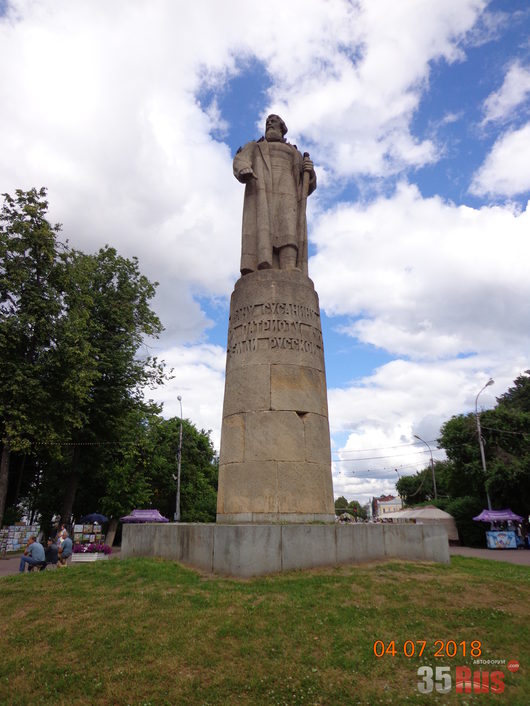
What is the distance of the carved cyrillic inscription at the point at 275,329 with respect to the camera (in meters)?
10.3

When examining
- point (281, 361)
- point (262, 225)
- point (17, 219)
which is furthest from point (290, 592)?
point (17, 219)

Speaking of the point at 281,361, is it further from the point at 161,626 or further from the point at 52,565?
the point at 52,565

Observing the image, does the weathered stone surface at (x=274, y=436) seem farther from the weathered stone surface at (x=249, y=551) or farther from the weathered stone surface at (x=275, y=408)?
the weathered stone surface at (x=249, y=551)

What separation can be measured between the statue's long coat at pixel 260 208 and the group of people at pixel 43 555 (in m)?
9.43

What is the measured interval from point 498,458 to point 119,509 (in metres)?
21.4

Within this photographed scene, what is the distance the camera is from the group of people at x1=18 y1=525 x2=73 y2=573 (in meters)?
13.4

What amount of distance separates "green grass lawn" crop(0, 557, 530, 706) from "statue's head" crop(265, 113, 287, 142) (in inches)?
404

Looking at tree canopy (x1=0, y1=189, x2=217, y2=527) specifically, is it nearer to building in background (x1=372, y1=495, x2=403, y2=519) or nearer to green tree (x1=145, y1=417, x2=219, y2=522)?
green tree (x1=145, y1=417, x2=219, y2=522)

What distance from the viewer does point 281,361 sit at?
10086 millimetres

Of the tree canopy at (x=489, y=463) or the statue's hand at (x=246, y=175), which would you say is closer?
the statue's hand at (x=246, y=175)

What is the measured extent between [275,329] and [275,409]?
5.64 feet
